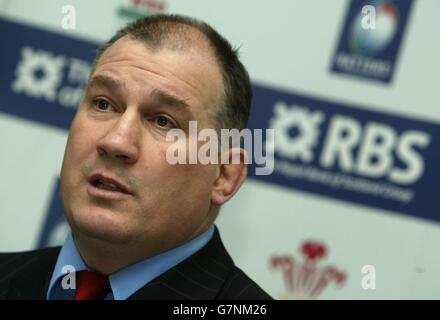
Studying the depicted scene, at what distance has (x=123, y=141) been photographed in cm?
95

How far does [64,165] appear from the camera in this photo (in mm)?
1029

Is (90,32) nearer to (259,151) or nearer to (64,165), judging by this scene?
(259,151)

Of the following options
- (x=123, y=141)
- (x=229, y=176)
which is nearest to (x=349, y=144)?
(x=229, y=176)

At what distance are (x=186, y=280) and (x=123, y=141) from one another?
0.83 ft

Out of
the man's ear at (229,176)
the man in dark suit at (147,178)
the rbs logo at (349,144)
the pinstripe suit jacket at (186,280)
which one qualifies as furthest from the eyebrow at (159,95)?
the rbs logo at (349,144)

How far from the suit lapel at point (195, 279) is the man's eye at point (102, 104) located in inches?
11.4

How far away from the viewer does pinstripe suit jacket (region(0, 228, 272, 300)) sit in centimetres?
100

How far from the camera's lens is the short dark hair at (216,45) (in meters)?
1.04

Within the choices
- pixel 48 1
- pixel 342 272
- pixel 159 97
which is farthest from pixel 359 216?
pixel 48 1

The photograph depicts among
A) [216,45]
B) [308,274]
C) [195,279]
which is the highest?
[216,45]

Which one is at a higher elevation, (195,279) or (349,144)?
(349,144)

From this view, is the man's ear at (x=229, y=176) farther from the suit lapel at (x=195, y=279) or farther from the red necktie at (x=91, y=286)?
the red necktie at (x=91, y=286)

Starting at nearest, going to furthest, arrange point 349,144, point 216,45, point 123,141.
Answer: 1. point 123,141
2. point 216,45
3. point 349,144

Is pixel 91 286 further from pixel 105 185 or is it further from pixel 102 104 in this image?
pixel 102 104
